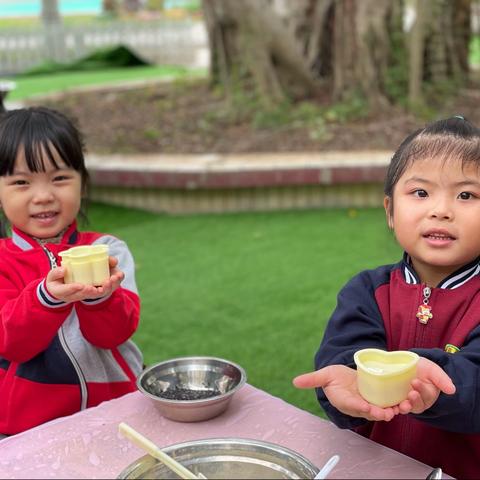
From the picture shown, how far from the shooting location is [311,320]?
4.03m

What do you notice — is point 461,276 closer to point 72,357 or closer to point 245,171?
point 72,357

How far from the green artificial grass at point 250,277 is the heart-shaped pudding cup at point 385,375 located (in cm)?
184

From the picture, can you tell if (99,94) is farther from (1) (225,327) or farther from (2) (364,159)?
(1) (225,327)

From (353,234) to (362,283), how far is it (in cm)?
365

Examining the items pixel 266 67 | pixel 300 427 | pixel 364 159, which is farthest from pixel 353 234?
pixel 300 427

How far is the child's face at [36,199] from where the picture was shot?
7.36 ft

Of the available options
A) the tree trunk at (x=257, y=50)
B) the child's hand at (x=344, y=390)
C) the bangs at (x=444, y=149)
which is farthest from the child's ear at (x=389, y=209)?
the tree trunk at (x=257, y=50)

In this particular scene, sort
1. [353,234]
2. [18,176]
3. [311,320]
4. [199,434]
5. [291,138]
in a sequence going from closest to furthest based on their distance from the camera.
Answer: [199,434]
[18,176]
[311,320]
[353,234]
[291,138]

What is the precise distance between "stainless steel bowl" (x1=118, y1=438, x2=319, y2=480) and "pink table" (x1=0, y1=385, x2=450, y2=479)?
74 millimetres

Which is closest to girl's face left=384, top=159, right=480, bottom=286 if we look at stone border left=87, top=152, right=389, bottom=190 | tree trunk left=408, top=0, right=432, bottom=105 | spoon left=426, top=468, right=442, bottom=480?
spoon left=426, top=468, right=442, bottom=480

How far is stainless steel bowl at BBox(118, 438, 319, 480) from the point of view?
1.40 meters

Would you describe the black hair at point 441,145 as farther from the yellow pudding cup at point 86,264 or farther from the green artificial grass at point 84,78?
the green artificial grass at point 84,78

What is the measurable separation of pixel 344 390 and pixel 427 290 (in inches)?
16.1

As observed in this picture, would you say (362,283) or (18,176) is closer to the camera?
(362,283)
